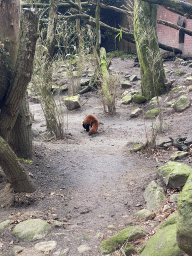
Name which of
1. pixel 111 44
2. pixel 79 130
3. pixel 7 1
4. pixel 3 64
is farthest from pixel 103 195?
pixel 111 44

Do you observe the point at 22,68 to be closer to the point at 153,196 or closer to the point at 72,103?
the point at 153,196

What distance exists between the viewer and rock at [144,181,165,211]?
11.3ft

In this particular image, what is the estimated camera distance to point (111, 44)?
684 inches

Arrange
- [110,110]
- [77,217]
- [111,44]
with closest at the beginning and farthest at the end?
[77,217] → [110,110] → [111,44]

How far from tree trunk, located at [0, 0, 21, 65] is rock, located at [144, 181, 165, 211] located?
265 centimetres

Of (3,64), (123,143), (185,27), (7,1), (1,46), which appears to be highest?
(185,27)

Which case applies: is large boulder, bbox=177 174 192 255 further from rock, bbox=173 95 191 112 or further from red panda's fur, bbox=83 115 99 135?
rock, bbox=173 95 191 112

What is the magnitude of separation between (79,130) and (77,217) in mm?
4402

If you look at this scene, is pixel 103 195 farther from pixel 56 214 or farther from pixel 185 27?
pixel 185 27

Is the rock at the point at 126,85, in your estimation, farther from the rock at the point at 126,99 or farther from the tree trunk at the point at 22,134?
the tree trunk at the point at 22,134

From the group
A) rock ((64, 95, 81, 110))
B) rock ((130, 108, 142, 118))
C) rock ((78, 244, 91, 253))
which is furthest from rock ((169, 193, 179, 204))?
rock ((64, 95, 81, 110))

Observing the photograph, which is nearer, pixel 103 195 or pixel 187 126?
pixel 103 195

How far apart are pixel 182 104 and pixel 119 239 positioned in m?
5.84

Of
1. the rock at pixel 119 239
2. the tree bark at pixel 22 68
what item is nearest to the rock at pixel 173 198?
the rock at pixel 119 239
